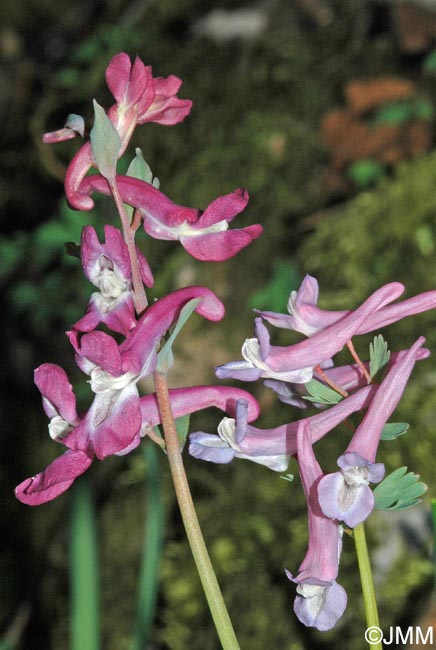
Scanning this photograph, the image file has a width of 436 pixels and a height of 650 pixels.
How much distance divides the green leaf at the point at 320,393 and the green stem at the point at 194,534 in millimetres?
140

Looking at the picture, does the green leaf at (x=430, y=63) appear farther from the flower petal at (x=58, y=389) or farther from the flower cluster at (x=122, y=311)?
the flower petal at (x=58, y=389)

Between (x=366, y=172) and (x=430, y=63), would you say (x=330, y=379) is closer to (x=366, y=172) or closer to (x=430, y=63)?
(x=366, y=172)

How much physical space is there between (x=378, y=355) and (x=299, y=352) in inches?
2.9

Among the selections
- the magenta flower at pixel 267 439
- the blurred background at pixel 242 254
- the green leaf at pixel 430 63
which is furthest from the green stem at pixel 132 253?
the green leaf at pixel 430 63

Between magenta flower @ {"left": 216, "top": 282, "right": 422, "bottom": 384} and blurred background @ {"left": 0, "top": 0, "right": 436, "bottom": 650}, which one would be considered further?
blurred background @ {"left": 0, "top": 0, "right": 436, "bottom": 650}

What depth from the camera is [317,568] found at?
24.5 inches

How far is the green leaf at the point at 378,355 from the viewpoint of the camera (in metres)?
0.71

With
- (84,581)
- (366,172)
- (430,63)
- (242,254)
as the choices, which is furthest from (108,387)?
(430,63)

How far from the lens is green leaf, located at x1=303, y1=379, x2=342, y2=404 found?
0.71 meters

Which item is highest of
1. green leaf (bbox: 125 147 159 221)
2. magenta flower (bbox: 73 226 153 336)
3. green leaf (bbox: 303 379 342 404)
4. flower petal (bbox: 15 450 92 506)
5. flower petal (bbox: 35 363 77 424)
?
green leaf (bbox: 125 147 159 221)

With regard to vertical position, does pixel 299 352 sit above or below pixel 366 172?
above

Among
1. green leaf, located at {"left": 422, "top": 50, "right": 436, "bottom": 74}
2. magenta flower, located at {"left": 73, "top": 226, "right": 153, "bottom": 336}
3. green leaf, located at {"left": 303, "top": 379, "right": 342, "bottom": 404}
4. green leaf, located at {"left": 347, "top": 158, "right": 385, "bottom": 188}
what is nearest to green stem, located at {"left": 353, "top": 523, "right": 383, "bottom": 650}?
green leaf, located at {"left": 303, "top": 379, "right": 342, "bottom": 404}

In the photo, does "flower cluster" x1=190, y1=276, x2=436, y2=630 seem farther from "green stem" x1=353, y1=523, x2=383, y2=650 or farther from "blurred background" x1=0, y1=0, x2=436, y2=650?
"blurred background" x1=0, y1=0, x2=436, y2=650

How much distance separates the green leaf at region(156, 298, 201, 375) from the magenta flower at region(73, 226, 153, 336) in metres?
0.03
